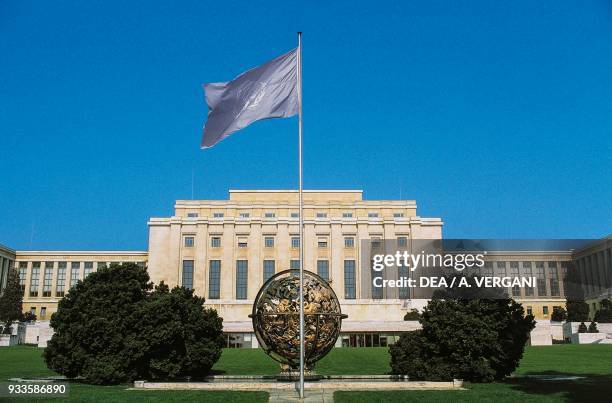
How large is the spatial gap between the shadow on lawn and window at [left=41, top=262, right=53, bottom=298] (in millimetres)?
86424

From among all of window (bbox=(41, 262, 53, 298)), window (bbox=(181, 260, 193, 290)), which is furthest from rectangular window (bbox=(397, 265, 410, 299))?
window (bbox=(41, 262, 53, 298))

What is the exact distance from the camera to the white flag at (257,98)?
54.9ft

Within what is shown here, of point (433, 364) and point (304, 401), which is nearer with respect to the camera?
point (304, 401)

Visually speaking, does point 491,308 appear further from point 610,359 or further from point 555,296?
point 555,296

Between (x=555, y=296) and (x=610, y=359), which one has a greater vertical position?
(x=555, y=296)

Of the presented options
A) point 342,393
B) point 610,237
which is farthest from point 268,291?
point 610,237

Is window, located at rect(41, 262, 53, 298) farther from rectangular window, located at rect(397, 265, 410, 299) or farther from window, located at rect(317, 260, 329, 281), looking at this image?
rectangular window, located at rect(397, 265, 410, 299)

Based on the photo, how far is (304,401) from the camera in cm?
1452

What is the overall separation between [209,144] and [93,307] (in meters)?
7.87

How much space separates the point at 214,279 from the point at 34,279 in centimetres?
3300

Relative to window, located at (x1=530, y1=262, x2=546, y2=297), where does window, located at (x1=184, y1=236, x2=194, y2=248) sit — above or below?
above

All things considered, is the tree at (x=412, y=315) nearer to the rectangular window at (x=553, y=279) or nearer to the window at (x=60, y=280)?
the rectangular window at (x=553, y=279)

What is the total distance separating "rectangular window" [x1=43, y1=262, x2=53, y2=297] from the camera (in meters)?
94.8

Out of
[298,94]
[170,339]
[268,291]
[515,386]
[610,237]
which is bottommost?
[515,386]
